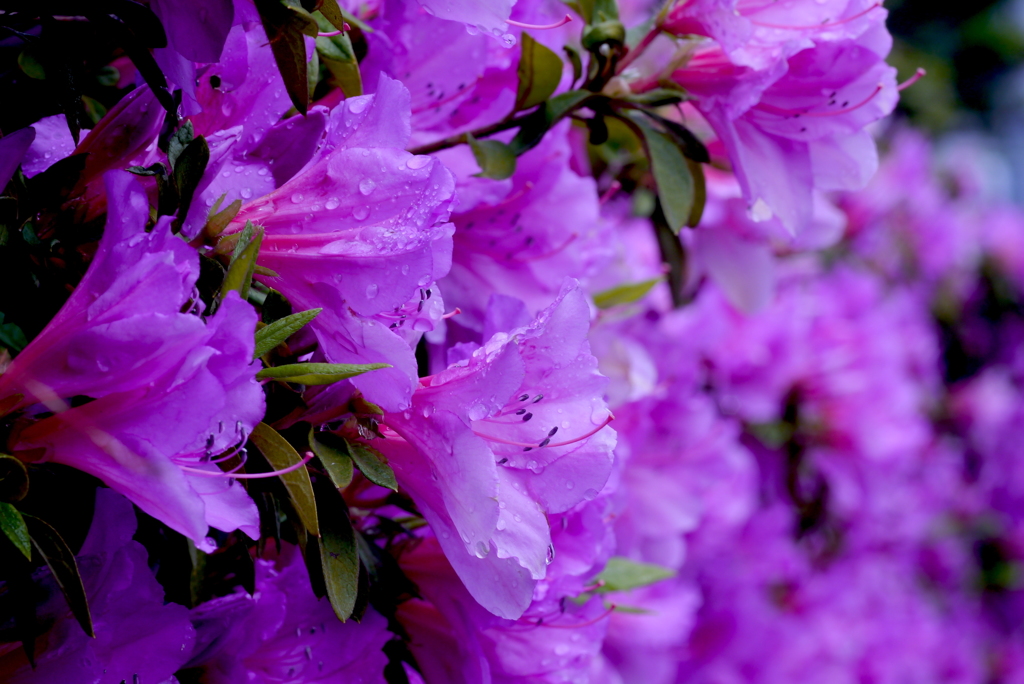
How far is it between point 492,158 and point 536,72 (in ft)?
0.31

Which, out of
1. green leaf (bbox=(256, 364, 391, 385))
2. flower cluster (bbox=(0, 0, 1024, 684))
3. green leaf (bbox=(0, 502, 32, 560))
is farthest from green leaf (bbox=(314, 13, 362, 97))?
green leaf (bbox=(0, 502, 32, 560))

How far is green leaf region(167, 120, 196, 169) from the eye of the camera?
504 millimetres

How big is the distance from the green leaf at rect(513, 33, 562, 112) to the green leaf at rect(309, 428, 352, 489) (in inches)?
14.6

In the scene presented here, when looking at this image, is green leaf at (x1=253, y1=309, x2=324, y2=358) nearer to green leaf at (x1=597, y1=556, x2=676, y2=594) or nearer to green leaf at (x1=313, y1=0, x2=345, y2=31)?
green leaf at (x1=313, y1=0, x2=345, y2=31)

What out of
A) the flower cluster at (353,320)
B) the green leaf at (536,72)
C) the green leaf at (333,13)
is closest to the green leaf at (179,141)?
the flower cluster at (353,320)

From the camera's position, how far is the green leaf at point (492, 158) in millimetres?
692

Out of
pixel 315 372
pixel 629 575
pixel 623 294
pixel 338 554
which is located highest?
pixel 315 372

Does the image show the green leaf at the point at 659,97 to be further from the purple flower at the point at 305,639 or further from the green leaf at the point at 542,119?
the purple flower at the point at 305,639

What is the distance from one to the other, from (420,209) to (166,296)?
16 centimetres

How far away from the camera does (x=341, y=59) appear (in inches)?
22.7

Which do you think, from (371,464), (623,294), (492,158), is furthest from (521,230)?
(371,464)

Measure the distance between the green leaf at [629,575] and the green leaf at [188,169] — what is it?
49 centimetres

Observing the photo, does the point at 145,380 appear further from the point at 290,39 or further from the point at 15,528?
the point at 290,39

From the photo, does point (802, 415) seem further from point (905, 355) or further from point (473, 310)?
point (473, 310)
